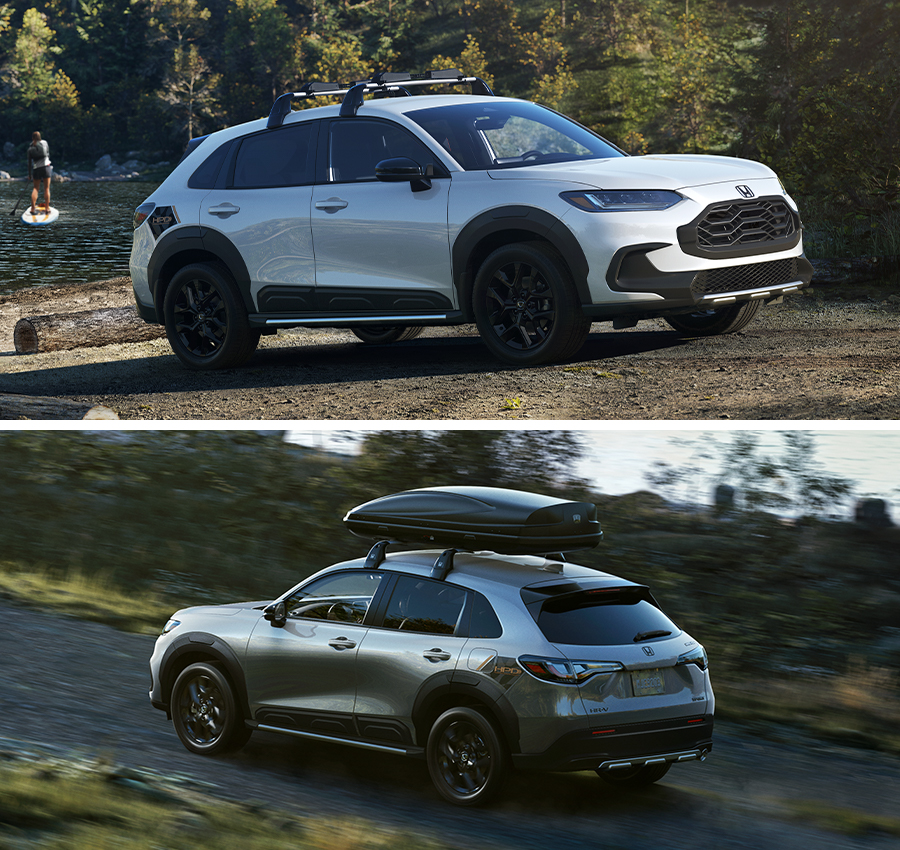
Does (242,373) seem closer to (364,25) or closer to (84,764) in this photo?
(84,764)

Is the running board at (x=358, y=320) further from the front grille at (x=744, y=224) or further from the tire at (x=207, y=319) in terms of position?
the front grille at (x=744, y=224)

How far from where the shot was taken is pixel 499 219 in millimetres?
8438

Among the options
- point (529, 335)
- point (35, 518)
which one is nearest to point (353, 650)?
point (529, 335)

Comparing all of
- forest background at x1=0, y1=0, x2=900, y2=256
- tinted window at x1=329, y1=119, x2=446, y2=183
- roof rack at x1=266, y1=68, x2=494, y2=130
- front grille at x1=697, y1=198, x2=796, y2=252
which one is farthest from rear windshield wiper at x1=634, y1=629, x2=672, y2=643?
forest background at x1=0, y1=0, x2=900, y2=256

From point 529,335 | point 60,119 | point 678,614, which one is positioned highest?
point 60,119

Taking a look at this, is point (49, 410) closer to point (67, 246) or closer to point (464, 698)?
point (464, 698)

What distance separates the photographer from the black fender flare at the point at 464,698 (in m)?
5.50

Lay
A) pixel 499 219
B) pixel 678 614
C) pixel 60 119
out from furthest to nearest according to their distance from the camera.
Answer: pixel 60 119 < pixel 678 614 < pixel 499 219

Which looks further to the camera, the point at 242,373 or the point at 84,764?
the point at 242,373

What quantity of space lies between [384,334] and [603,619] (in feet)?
23.6

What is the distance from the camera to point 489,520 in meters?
5.93

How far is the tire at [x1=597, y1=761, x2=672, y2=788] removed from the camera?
629 centimetres

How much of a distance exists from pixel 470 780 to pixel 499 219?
433 cm

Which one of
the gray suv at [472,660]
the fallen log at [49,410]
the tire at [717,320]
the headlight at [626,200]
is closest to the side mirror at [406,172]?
the headlight at [626,200]
